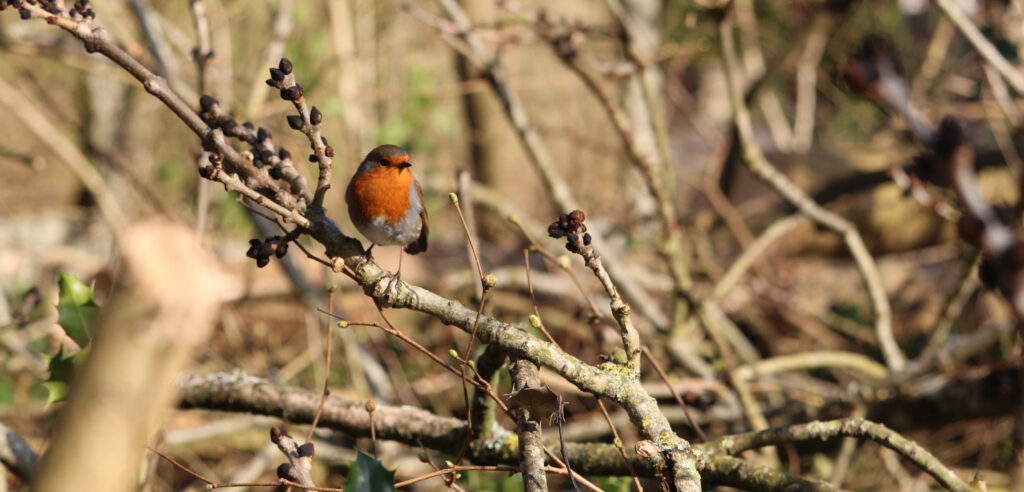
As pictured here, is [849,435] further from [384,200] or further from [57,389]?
[57,389]

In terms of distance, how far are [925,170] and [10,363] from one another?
477 centimetres

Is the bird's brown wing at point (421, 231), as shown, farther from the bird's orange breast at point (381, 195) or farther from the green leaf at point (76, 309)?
the green leaf at point (76, 309)

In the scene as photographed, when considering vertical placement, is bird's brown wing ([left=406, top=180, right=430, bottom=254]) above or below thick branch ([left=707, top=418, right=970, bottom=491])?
above

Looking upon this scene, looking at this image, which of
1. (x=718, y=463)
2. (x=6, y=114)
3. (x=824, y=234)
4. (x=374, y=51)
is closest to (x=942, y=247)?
(x=824, y=234)

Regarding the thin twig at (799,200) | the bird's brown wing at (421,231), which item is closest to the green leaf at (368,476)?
the bird's brown wing at (421,231)

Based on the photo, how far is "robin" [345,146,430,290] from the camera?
1914mm

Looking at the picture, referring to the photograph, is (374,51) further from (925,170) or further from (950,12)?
(925,170)

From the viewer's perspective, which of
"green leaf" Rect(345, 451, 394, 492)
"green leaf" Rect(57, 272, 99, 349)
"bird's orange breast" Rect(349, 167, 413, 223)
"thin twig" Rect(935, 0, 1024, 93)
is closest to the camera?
"green leaf" Rect(345, 451, 394, 492)

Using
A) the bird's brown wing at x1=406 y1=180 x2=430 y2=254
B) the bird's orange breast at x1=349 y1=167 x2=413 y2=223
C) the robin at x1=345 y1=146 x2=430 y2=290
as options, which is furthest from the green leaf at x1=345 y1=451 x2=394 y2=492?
the bird's brown wing at x1=406 y1=180 x2=430 y2=254

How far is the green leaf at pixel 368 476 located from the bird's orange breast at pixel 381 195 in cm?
69

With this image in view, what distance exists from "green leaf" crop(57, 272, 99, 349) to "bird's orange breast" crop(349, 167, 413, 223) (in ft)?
2.56

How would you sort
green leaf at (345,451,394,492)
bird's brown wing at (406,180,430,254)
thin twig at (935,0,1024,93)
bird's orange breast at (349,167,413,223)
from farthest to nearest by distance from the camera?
thin twig at (935,0,1024,93) < bird's brown wing at (406,180,430,254) < bird's orange breast at (349,167,413,223) < green leaf at (345,451,394,492)

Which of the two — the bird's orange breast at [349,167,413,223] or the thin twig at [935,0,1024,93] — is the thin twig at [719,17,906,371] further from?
the bird's orange breast at [349,167,413,223]

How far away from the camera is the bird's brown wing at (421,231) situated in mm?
2188
